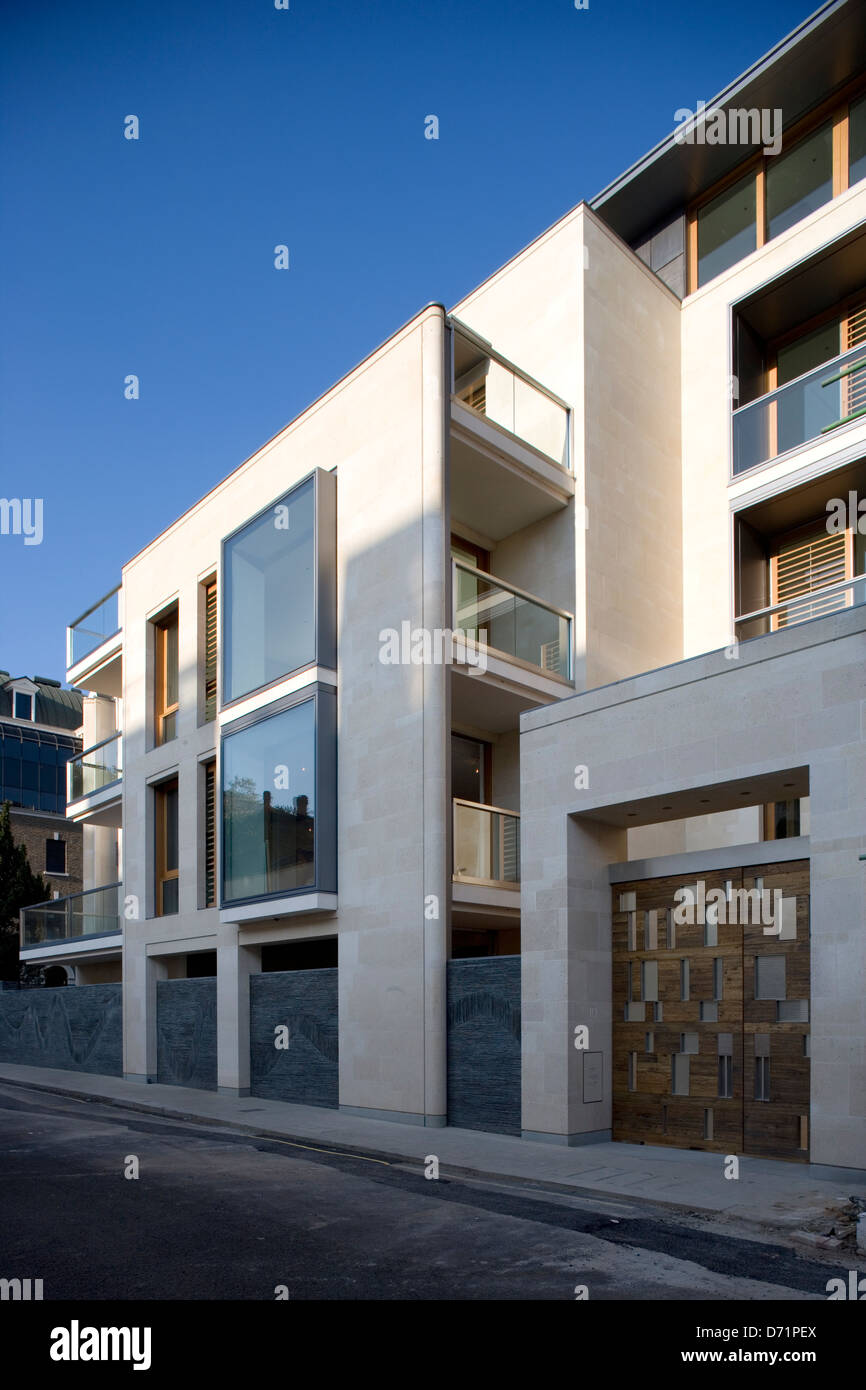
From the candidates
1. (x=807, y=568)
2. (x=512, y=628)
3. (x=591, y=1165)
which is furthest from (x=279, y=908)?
(x=807, y=568)

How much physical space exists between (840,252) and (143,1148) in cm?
1638

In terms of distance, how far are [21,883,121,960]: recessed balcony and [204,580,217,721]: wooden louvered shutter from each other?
5.88 m

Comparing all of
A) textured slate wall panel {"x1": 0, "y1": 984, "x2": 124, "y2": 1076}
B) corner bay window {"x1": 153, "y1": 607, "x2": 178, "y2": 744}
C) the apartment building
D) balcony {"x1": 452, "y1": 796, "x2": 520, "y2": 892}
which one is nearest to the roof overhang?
the apartment building

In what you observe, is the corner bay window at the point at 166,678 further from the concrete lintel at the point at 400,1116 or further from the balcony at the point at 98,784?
the concrete lintel at the point at 400,1116

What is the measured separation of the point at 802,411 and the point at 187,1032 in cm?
1582

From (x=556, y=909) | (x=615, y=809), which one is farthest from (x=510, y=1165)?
(x=615, y=809)

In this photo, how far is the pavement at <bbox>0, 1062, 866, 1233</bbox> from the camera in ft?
31.1

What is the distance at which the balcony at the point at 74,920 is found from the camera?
25688 millimetres

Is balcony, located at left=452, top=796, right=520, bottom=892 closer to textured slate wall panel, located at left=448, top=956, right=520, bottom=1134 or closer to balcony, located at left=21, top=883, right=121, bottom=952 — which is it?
textured slate wall panel, located at left=448, top=956, right=520, bottom=1134

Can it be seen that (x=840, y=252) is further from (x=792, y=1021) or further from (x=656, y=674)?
(x=792, y=1021)

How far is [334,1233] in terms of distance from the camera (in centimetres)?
836

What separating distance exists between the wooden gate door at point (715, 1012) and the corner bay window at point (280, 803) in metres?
5.62

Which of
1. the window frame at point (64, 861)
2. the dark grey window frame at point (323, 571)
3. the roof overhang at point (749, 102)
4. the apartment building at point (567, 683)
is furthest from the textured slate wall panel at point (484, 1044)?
the window frame at point (64, 861)
